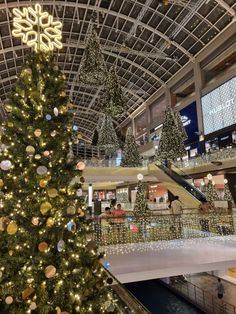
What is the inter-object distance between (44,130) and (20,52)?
33093mm

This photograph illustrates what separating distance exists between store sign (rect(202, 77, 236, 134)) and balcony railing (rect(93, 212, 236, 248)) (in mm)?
16120

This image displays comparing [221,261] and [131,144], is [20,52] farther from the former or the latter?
[221,261]

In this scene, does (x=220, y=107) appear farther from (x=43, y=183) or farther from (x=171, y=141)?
(x=43, y=183)

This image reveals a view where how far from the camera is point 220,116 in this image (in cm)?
2644

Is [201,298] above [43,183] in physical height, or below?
below

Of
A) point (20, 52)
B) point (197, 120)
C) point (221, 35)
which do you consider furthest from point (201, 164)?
point (20, 52)

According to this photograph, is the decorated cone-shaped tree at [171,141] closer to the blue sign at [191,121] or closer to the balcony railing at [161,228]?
the blue sign at [191,121]

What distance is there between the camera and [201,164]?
2222 cm

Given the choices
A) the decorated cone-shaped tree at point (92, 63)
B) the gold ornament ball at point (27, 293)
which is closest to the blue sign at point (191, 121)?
the decorated cone-shaped tree at point (92, 63)

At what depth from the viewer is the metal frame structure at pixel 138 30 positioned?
25.2 metres

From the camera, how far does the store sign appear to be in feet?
81.5

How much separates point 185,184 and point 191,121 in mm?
15157

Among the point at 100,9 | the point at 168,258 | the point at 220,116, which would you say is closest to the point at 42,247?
the point at 168,258

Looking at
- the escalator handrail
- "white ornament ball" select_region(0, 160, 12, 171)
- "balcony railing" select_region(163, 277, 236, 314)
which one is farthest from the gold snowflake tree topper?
the escalator handrail
